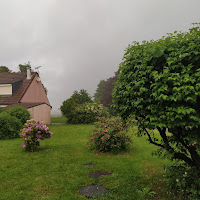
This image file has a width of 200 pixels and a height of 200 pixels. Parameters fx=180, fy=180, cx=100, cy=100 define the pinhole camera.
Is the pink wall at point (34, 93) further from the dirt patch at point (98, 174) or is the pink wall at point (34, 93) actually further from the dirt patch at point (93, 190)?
the dirt patch at point (93, 190)

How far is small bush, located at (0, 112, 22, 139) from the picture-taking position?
1512 cm

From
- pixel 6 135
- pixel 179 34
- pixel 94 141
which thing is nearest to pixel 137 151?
pixel 94 141

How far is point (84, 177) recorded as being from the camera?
6.41m

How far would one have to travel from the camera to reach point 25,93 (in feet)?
83.7

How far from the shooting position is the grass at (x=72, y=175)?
5.17 metres

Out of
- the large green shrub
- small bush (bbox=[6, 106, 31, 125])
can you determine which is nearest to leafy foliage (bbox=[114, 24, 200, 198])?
small bush (bbox=[6, 106, 31, 125])

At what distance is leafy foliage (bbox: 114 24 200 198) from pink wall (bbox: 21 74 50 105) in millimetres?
23373

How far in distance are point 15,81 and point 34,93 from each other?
3.18m

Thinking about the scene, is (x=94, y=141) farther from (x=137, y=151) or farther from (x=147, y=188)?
(x=147, y=188)

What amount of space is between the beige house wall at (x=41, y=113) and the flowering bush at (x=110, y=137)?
1426 centimetres

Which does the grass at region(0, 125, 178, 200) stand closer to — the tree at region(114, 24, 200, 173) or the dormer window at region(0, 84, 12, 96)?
the tree at region(114, 24, 200, 173)

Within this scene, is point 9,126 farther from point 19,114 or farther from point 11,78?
point 11,78

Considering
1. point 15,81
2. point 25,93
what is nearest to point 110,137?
point 25,93

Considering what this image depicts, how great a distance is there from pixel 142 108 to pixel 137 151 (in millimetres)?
6365
